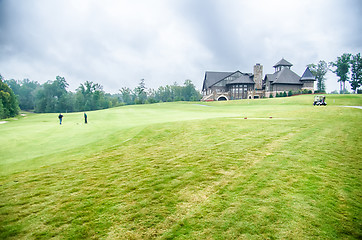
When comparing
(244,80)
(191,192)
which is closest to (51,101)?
(244,80)

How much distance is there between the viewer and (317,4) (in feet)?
100

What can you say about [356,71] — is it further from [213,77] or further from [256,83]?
[213,77]

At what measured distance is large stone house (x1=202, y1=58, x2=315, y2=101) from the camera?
67500 millimetres

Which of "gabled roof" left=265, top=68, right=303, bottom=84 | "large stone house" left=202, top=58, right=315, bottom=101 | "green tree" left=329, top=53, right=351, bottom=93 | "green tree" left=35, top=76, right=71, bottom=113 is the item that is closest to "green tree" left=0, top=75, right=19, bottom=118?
"green tree" left=35, top=76, right=71, bottom=113

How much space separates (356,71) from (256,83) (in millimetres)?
37513

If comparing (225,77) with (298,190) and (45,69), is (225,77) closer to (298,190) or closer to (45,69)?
(298,190)

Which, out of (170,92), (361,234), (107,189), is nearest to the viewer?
(361,234)

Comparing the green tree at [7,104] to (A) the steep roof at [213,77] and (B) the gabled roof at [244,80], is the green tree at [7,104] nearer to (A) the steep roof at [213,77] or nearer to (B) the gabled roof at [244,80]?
(A) the steep roof at [213,77]

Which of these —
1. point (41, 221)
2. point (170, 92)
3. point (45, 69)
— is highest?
point (45, 69)

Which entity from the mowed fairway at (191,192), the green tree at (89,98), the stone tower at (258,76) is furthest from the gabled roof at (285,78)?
the green tree at (89,98)

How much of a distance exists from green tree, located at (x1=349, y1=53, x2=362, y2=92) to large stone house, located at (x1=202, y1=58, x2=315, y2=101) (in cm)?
1882

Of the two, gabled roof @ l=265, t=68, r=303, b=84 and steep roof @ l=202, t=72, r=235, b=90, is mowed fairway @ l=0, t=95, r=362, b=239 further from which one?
steep roof @ l=202, t=72, r=235, b=90

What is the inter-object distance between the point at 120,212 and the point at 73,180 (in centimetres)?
287

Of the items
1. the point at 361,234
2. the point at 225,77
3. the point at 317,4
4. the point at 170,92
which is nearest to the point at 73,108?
the point at 170,92
